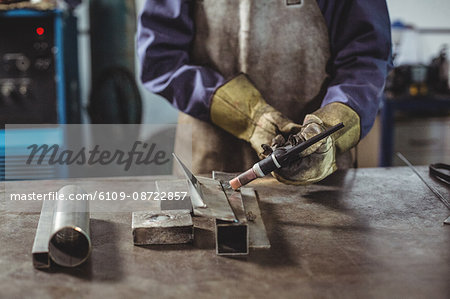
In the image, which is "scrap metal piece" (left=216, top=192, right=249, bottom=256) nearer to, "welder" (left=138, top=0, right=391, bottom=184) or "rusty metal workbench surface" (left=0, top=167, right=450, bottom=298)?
"rusty metal workbench surface" (left=0, top=167, right=450, bottom=298)

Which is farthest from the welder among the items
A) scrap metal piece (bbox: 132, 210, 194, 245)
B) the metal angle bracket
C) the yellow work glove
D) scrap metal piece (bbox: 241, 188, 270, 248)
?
scrap metal piece (bbox: 132, 210, 194, 245)

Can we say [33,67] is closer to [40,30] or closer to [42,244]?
[40,30]

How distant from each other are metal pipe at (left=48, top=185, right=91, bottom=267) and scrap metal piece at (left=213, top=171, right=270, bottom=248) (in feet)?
0.97

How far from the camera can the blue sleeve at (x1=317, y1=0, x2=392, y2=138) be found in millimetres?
1471

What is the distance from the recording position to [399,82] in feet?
12.0

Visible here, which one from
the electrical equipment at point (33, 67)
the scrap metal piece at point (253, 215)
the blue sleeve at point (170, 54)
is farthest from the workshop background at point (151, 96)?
the scrap metal piece at point (253, 215)

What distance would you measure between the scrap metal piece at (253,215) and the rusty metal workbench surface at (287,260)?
0.07 feet

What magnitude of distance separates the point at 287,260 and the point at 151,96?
3203mm

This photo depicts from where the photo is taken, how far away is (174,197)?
3.65ft

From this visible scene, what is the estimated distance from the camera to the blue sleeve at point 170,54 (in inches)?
61.4

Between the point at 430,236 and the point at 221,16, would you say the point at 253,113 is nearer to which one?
the point at 221,16

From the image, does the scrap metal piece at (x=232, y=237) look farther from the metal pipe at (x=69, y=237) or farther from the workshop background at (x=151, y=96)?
the workshop background at (x=151, y=96)

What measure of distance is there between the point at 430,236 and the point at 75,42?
2.69 m

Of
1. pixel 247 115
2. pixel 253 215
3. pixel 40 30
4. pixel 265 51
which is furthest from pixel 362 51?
pixel 40 30
